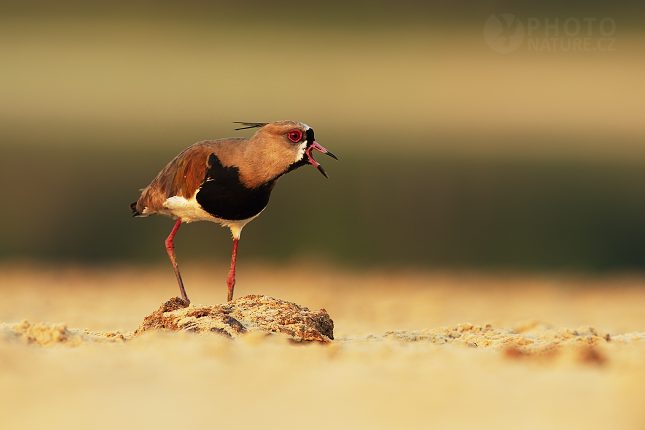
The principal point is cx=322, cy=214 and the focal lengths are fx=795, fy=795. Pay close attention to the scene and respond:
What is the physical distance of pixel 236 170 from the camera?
22.0 feet

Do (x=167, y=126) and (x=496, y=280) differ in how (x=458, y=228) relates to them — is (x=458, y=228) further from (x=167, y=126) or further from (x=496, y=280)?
(x=167, y=126)

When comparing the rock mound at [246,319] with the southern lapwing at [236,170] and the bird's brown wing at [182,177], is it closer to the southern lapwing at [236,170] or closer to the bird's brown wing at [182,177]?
the southern lapwing at [236,170]

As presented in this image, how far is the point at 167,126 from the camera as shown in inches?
1777

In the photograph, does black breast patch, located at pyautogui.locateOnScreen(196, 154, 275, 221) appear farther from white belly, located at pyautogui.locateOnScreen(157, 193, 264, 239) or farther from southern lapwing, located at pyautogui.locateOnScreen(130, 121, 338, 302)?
white belly, located at pyautogui.locateOnScreen(157, 193, 264, 239)

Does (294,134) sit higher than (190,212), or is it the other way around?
(294,134)

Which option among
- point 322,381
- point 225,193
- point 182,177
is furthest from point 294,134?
point 322,381

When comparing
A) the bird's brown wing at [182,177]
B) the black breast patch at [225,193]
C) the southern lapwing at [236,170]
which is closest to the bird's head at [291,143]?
the southern lapwing at [236,170]

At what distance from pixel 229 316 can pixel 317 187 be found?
18.2m

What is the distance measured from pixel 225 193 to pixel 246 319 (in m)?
1.68

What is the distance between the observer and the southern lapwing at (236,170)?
21.5ft

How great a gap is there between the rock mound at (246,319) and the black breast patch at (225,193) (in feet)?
3.82

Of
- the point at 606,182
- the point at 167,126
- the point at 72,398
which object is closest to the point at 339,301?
the point at 72,398

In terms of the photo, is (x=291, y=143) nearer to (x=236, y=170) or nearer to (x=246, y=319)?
(x=236, y=170)

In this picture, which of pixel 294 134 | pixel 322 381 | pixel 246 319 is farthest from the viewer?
pixel 294 134
